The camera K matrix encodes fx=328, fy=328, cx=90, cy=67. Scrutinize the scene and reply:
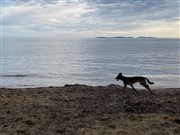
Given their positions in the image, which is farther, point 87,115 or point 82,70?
point 82,70

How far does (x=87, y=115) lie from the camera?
34.7ft

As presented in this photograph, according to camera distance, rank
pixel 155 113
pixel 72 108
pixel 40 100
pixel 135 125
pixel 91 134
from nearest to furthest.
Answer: pixel 91 134 → pixel 135 125 → pixel 155 113 → pixel 72 108 → pixel 40 100

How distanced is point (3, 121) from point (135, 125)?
395cm

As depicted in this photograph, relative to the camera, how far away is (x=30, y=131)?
9000 mm

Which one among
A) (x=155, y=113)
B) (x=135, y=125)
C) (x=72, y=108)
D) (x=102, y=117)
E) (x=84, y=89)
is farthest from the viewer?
(x=84, y=89)

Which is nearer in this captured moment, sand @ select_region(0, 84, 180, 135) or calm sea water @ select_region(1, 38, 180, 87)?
sand @ select_region(0, 84, 180, 135)

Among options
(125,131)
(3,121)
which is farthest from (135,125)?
(3,121)

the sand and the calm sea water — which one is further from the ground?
the sand

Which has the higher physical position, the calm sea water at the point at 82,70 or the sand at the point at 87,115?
the sand at the point at 87,115

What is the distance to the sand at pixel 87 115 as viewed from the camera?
9047mm

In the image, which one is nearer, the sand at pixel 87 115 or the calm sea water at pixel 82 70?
the sand at pixel 87 115

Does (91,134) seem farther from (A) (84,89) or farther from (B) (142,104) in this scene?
(A) (84,89)

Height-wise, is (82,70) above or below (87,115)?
below

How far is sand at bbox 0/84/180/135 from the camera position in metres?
9.05
